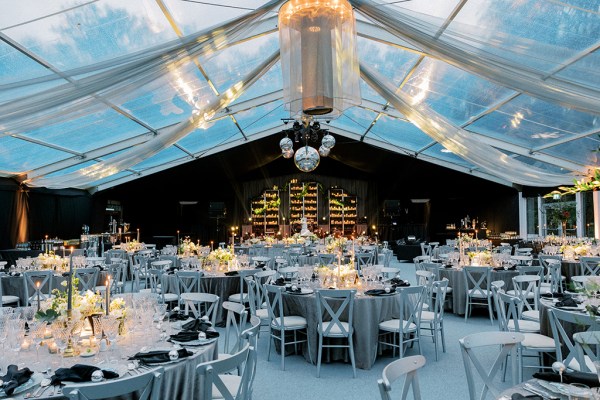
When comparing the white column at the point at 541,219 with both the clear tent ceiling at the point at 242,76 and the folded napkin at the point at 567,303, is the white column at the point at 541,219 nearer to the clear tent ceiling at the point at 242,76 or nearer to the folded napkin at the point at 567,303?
the clear tent ceiling at the point at 242,76

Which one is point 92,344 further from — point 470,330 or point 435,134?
point 470,330

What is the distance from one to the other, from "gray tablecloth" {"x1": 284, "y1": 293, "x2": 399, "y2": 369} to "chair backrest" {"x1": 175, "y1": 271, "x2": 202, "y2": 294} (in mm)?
1737

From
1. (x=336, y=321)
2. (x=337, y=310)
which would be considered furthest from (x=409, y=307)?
(x=336, y=321)

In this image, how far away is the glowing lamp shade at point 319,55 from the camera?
135 inches

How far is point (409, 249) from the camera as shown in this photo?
16562 mm

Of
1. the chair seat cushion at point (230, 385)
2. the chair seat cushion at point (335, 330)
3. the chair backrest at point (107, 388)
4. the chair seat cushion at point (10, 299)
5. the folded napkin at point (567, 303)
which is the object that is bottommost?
the chair seat cushion at point (230, 385)

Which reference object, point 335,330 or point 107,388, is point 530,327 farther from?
point 107,388

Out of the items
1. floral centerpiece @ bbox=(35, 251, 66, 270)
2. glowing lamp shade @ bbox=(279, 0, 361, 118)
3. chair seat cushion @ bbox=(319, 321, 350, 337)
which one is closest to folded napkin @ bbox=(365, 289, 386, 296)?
chair seat cushion @ bbox=(319, 321, 350, 337)

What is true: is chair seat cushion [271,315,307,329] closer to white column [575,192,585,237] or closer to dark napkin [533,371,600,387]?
dark napkin [533,371,600,387]

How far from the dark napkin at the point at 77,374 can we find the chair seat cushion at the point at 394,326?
3.36 meters

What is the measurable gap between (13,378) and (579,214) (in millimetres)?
15149

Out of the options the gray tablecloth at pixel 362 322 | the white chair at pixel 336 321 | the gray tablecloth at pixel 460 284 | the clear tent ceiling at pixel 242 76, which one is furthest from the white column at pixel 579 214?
the white chair at pixel 336 321

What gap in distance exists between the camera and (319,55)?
343 cm

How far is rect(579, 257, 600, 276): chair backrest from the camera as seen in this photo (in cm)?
818
